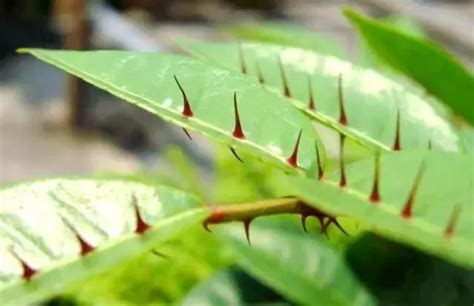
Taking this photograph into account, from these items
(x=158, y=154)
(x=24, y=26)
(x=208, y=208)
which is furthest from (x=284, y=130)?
(x=24, y=26)

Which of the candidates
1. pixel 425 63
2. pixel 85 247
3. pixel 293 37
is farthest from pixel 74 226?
pixel 293 37

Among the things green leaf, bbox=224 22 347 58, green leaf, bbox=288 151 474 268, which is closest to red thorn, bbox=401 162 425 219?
green leaf, bbox=288 151 474 268

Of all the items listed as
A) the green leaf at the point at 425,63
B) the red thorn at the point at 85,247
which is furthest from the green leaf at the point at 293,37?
the red thorn at the point at 85,247

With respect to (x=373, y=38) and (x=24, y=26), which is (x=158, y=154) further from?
(x=373, y=38)

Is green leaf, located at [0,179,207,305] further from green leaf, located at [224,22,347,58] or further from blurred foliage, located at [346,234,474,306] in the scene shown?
green leaf, located at [224,22,347,58]

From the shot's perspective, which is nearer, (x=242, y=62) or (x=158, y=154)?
(x=242, y=62)

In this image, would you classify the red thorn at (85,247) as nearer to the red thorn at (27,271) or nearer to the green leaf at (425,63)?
the red thorn at (27,271)

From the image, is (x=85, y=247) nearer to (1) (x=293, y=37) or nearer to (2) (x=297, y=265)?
(2) (x=297, y=265)
